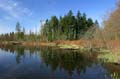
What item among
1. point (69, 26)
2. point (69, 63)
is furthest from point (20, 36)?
point (69, 63)

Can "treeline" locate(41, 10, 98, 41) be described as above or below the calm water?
above

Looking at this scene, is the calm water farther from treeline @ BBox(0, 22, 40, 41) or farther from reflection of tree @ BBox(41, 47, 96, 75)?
treeline @ BBox(0, 22, 40, 41)

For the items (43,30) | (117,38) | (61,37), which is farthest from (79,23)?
(117,38)

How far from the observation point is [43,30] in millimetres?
102125

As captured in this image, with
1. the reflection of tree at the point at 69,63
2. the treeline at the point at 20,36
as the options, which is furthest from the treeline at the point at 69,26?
the reflection of tree at the point at 69,63

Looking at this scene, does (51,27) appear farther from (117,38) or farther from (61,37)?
(117,38)

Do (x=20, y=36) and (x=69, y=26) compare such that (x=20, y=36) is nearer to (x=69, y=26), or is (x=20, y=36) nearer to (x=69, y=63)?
(x=69, y=26)

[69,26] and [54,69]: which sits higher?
[69,26]

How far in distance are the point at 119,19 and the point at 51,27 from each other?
208 ft

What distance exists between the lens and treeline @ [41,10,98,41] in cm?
9150

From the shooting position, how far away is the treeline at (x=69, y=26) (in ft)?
300

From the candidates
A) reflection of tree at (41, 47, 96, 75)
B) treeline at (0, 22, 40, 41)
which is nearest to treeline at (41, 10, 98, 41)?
treeline at (0, 22, 40, 41)

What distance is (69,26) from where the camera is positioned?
90.7 m

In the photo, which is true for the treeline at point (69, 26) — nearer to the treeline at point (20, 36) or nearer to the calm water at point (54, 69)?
the treeline at point (20, 36)
